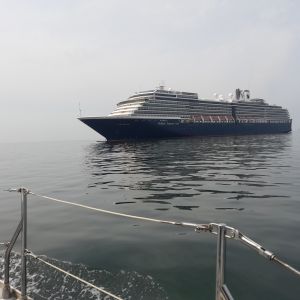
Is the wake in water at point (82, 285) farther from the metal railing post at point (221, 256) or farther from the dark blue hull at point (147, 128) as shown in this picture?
the dark blue hull at point (147, 128)

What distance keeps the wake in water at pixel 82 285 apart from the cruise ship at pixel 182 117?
58540mm

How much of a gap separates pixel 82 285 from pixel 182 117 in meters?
74.4

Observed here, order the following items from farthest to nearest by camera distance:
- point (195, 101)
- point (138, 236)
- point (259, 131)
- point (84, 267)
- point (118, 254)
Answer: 1. point (259, 131)
2. point (195, 101)
3. point (138, 236)
4. point (118, 254)
5. point (84, 267)

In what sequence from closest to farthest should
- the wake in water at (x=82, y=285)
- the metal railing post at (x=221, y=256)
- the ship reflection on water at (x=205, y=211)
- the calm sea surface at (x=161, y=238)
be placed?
the metal railing post at (x=221, y=256) < the wake in water at (x=82, y=285) < the calm sea surface at (x=161, y=238) < the ship reflection on water at (x=205, y=211)

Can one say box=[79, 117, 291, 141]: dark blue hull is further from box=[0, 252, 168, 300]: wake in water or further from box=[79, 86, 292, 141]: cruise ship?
box=[0, 252, 168, 300]: wake in water

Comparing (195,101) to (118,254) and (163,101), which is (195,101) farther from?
(118,254)

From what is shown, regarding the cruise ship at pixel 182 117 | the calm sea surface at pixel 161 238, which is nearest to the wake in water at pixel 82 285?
the calm sea surface at pixel 161 238

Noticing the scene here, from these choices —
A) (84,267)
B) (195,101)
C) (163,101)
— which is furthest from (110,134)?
(84,267)

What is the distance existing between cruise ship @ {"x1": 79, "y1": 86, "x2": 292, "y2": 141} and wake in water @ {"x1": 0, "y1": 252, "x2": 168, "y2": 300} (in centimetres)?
5854

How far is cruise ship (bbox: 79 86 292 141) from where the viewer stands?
66.8 m

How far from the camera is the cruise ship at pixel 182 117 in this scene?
66.8 m

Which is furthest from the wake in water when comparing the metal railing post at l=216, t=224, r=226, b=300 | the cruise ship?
the cruise ship

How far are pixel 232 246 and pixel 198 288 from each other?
2.17m

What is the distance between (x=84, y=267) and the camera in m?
6.43
